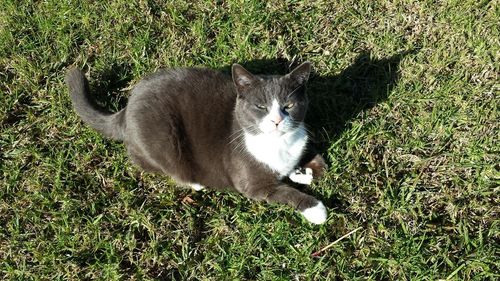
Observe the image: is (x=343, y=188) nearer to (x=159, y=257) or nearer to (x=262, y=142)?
(x=262, y=142)

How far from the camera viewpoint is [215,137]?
2.93 m

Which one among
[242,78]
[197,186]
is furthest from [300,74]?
[197,186]

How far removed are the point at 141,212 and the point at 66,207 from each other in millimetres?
491

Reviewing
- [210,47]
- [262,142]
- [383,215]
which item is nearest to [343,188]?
[383,215]

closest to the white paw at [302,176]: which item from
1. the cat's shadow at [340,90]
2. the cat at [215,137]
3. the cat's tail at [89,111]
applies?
the cat at [215,137]

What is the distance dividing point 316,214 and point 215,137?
0.78 metres

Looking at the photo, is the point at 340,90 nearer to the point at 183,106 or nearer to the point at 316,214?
the point at 316,214

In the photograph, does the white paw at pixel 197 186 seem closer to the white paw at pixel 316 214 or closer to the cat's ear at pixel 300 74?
the white paw at pixel 316 214

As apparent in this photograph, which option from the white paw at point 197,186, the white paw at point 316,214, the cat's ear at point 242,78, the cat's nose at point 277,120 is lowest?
the white paw at point 197,186

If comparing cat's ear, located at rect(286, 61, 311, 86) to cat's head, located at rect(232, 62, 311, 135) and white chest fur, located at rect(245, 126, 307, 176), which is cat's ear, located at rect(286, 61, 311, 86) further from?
white chest fur, located at rect(245, 126, 307, 176)

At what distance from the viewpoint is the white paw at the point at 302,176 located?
296 centimetres

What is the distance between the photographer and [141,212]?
295cm

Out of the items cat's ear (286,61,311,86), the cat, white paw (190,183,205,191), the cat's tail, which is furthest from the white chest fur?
the cat's tail

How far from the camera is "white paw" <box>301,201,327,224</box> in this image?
2.69m
